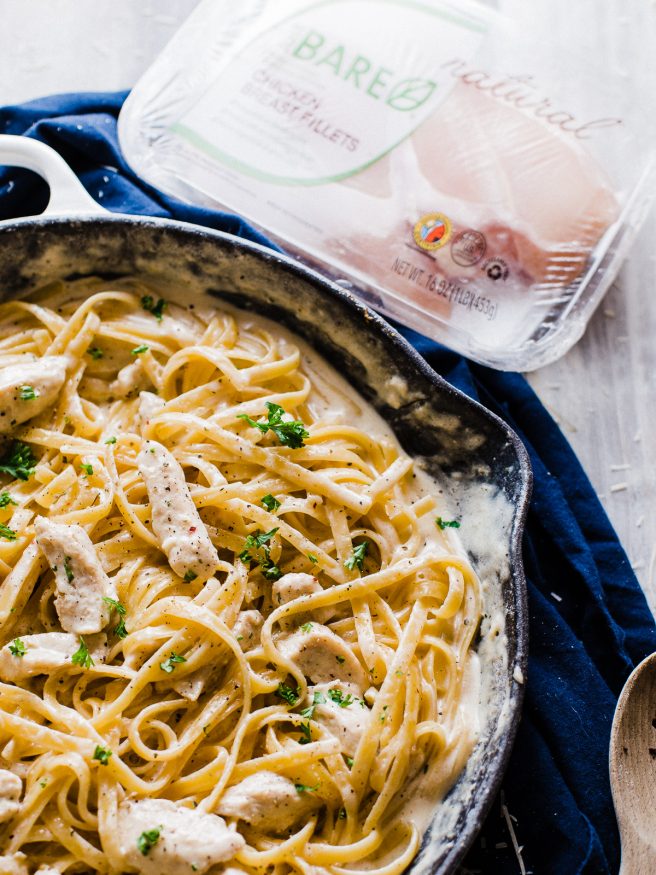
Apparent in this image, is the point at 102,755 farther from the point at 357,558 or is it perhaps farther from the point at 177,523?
the point at 357,558

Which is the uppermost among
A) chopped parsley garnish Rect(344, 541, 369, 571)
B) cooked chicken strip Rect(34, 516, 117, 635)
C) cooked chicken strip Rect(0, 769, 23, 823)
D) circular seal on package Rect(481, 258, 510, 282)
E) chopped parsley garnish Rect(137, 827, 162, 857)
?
circular seal on package Rect(481, 258, 510, 282)

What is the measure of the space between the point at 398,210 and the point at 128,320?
1303 millimetres

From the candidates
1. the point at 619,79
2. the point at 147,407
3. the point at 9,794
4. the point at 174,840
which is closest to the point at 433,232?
the point at 619,79

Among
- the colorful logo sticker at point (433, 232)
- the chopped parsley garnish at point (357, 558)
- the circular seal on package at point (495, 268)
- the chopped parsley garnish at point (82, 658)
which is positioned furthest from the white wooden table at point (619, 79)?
the chopped parsley garnish at point (82, 658)

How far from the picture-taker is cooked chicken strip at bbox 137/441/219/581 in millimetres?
2941

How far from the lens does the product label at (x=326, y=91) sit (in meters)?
3.97

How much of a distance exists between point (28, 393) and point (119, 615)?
81cm

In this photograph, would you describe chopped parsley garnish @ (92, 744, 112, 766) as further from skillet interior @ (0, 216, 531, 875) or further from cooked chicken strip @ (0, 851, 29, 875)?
skillet interior @ (0, 216, 531, 875)

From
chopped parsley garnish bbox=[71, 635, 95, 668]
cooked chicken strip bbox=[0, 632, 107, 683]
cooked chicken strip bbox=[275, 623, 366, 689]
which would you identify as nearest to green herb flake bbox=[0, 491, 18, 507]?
cooked chicken strip bbox=[0, 632, 107, 683]

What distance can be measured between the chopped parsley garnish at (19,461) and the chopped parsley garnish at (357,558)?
1125 mm

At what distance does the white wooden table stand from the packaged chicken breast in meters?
0.22

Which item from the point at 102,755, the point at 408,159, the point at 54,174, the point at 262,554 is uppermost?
the point at 54,174

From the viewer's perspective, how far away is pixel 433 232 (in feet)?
12.8

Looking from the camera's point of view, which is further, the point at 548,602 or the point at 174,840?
the point at 548,602
